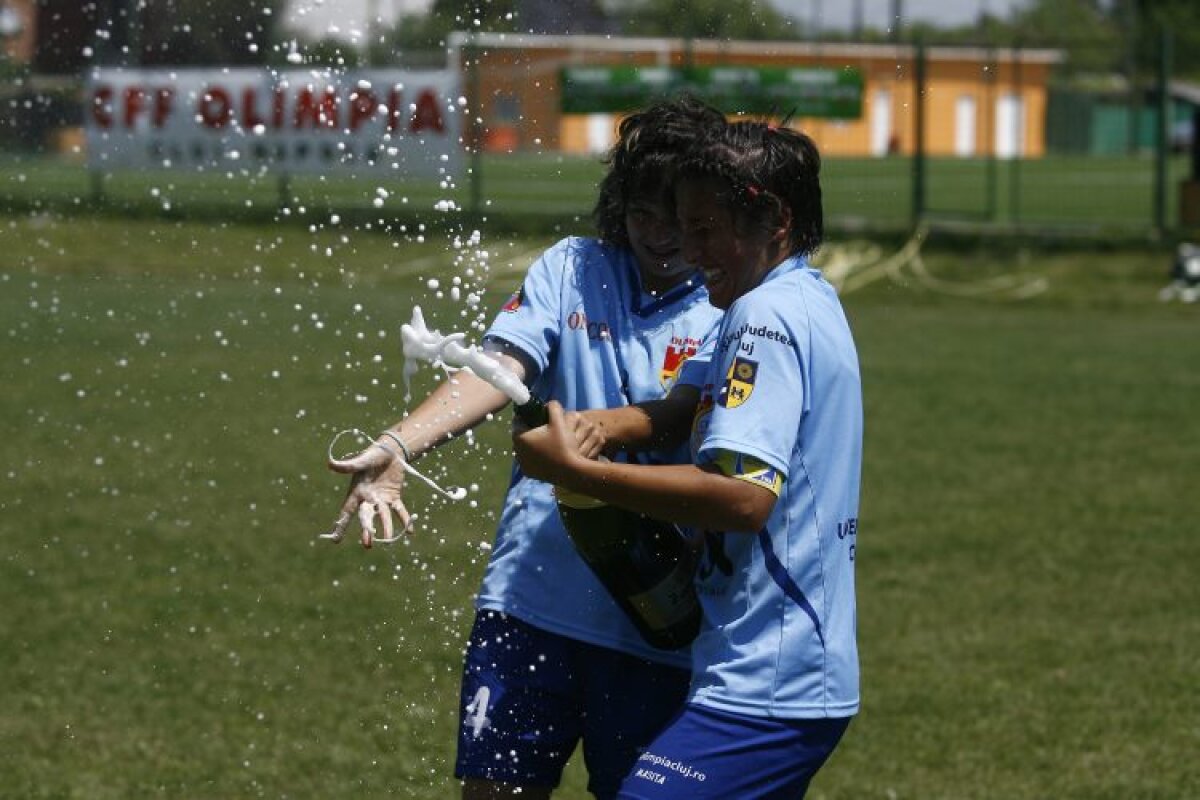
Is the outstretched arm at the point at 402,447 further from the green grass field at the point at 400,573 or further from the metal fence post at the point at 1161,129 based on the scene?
the metal fence post at the point at 1161,129

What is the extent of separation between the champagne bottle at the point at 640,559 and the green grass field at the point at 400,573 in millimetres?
884

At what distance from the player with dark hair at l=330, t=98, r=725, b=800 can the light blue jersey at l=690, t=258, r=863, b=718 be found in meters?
0.48

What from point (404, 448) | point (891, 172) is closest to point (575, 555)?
point (404, 448)

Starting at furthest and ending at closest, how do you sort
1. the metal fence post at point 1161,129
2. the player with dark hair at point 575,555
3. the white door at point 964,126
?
1. the white door at point 964,126
2. the metal fence post at point 1161,129
3. the player with dark hair at point 575,555

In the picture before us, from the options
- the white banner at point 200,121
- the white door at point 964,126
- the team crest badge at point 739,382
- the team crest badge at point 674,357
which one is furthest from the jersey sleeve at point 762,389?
the white door at point 964,126

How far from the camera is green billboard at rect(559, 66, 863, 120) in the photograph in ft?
14.0

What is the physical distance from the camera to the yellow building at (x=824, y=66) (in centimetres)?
594

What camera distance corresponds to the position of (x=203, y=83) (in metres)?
27.2

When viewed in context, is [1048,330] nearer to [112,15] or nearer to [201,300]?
[201,300]

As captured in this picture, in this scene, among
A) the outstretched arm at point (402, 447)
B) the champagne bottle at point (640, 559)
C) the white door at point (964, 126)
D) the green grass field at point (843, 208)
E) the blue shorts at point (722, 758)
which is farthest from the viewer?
the white door at point (964, 126)

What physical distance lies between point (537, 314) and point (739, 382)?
77 cm

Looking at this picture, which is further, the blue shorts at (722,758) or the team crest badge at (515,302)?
the team crest badge at (515,302)

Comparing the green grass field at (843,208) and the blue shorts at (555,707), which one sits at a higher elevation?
the blue shorts at (555,707)

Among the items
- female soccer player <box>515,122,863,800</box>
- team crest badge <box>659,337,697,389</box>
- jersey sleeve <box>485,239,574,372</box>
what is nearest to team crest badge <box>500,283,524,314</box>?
jersey sleeve <box>485,239,574,372</box>
